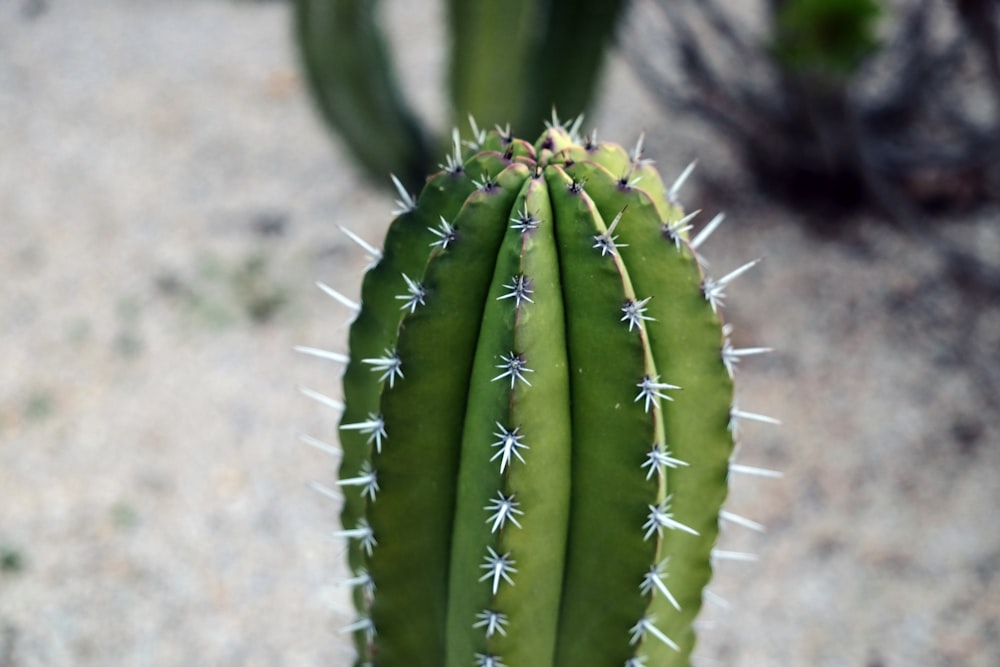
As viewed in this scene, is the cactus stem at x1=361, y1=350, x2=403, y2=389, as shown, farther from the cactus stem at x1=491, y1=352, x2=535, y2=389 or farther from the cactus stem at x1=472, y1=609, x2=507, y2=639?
the cactus stem at x1=472, y1=609, x2=507, y2=639

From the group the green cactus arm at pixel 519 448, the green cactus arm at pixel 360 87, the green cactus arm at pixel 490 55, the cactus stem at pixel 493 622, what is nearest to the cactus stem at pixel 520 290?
the green cactus arm at pixel 519 448

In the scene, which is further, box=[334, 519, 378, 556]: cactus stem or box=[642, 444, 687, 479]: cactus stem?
box=[334, 519, 378, 556]: cactus stem

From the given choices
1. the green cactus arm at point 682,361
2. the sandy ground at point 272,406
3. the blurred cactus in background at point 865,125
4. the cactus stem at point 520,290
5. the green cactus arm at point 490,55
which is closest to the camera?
the cactus stem at point 520,290

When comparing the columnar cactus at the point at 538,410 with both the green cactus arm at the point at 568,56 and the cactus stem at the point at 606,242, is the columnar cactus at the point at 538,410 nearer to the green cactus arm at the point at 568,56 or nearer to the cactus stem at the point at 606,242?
the cactus stem at the point at 606,242

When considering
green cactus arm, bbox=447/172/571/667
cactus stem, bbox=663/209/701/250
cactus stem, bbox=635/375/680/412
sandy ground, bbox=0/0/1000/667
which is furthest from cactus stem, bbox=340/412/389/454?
sandy ground, bbox=0/0/1000/667

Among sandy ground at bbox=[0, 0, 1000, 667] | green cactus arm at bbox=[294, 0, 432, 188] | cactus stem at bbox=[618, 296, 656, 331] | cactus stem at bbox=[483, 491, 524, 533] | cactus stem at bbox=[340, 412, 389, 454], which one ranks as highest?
green cactus arm at bbox=[294, 0, 432, 188]

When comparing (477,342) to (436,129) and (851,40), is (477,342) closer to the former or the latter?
(851,40)

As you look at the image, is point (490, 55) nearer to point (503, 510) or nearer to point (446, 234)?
point (446, 234)
